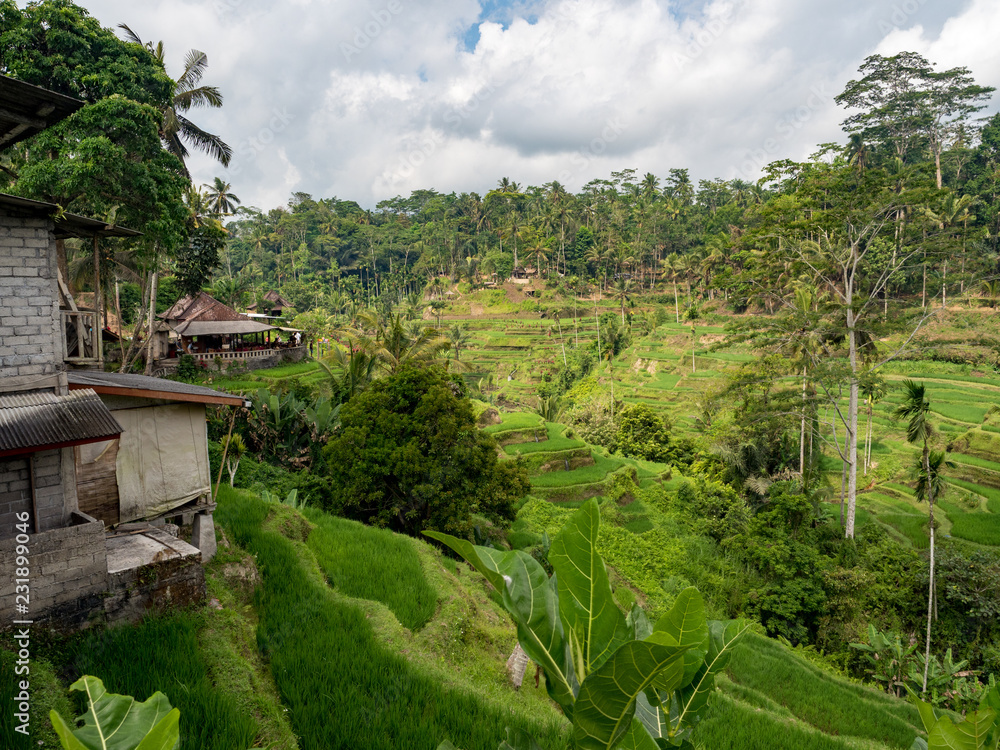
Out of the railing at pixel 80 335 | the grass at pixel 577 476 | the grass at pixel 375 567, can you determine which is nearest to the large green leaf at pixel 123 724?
the grass at pixel 375 567

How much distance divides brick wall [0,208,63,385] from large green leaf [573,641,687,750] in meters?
6.85

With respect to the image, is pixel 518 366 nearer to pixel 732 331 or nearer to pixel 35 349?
pixel 732 331

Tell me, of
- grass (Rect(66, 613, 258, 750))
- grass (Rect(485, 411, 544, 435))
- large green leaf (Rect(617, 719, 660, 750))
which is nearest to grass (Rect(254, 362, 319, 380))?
grass (Rect(485, 411, 544, 435))

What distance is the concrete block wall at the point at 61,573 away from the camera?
476 cm

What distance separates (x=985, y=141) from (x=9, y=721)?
59923mm

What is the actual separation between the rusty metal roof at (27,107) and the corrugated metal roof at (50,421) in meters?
2.59

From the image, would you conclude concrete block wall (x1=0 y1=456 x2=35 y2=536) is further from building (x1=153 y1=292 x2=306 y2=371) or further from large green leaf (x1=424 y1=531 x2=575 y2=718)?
building (x1=153 y1=292 x2=306 y2=371)

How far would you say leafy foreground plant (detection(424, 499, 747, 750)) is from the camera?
1.06 m

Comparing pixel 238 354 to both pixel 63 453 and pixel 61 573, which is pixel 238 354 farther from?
pixel 61 573

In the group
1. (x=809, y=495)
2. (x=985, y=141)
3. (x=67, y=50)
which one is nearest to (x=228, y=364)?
(x=67, y=50)

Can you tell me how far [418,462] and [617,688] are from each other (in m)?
10.2

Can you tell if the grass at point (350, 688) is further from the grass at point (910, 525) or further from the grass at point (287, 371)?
the grass at point (910, 525)

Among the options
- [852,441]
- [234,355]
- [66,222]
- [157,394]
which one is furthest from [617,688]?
[234,355]

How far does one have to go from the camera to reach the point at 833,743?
6512mm
